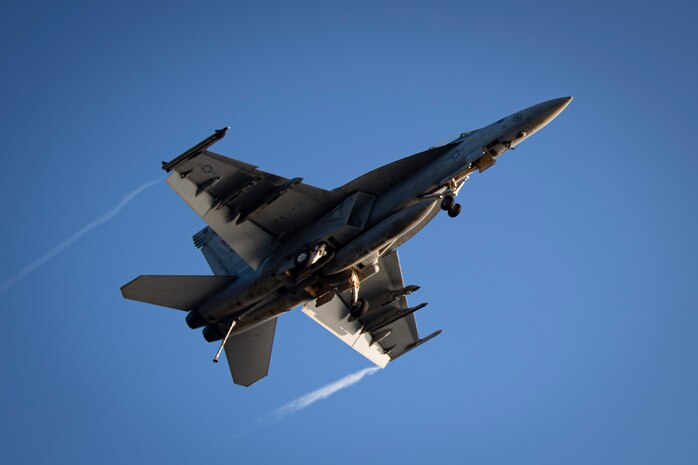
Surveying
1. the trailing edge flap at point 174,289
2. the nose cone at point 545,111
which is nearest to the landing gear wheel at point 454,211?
the nose cone at point 545,111

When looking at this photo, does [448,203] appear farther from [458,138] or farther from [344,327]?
[344,327]

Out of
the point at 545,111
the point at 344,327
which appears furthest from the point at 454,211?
the point at 344,327

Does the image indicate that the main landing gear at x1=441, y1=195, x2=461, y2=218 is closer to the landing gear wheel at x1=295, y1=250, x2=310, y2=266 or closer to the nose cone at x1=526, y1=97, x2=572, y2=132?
the nose cone at x1=526, y1=97, x2=572, y2=132

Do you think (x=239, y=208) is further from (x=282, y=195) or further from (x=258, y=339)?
(x=258, y=339)

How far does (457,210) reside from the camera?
736 inches

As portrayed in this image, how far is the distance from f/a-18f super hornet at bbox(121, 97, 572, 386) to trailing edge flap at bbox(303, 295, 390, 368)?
2.40 meters

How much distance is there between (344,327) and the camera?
78.3 feet

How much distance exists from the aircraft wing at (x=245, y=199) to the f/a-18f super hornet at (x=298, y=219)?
0.02 metres

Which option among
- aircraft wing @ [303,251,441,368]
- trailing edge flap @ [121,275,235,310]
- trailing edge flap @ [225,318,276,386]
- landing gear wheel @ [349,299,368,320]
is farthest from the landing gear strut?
trailing edge flap @ [121,275,235,310]

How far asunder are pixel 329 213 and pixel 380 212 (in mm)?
1314

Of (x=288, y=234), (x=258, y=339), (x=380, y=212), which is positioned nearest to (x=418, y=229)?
(x=380, y=212)

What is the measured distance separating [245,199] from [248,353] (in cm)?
492

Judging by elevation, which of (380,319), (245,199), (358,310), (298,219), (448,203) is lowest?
(358,310)

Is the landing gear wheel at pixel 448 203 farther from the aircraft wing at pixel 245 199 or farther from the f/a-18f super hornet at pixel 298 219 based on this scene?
the aircraft wing at pixel 245 199
